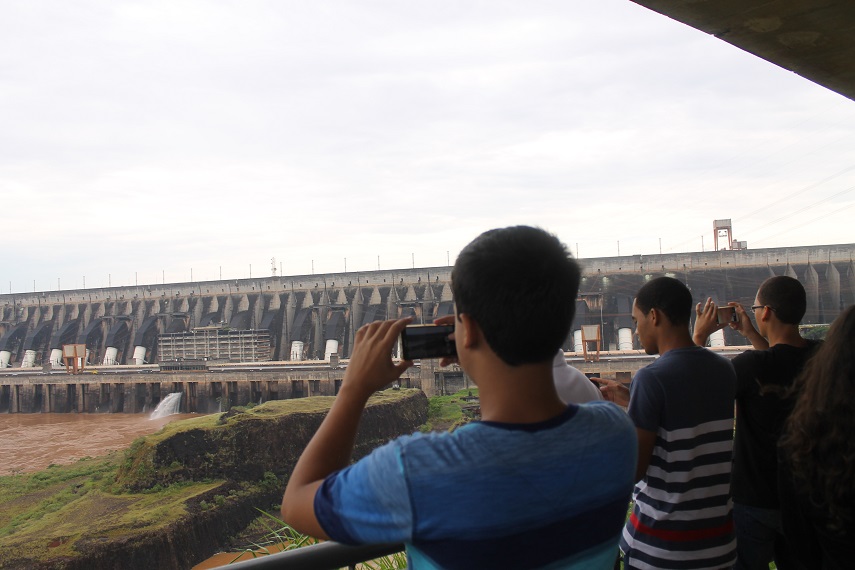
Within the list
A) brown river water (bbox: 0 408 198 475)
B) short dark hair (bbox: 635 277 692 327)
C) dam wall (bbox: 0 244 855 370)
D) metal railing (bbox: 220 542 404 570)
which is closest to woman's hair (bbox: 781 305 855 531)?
short dark hair (bbox: 635 277 692 327)

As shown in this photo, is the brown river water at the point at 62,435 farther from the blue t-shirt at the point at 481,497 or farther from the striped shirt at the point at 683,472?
the blue t-shirt at the point at 481,497

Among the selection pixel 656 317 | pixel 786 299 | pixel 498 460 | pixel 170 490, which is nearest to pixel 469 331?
pixel 498 460

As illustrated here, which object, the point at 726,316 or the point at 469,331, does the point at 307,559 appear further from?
the point at 726,316

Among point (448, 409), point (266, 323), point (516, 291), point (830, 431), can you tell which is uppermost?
point (516, 291)

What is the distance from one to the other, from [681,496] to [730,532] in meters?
0.22

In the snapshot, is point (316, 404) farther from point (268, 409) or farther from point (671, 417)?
point (671, 417)

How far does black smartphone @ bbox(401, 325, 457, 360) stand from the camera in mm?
1176

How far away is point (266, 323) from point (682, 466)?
111ft

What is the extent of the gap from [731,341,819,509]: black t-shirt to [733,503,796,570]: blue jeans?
0.10 ft

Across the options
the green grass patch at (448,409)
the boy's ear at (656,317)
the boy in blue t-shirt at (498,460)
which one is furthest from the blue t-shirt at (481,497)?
the green grass patch at (448,409)

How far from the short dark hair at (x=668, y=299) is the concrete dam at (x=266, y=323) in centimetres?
1989

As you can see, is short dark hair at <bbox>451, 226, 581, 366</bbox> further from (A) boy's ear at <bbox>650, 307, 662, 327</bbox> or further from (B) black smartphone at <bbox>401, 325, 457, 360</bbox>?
(A) boy's ear at <bbox>650, 307, 662, 327</bbox>

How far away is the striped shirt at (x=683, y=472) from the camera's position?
1883mm

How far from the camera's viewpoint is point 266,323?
34594 mm
